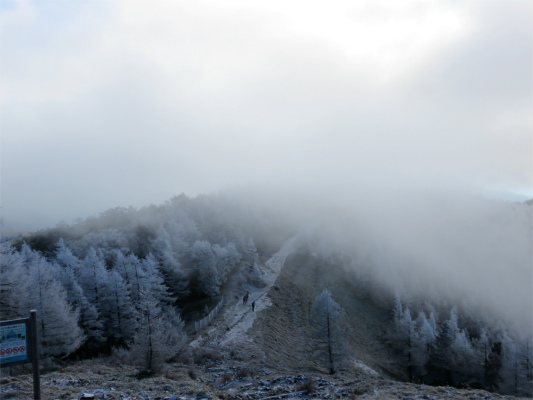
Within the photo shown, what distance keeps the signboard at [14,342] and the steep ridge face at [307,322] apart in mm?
22153

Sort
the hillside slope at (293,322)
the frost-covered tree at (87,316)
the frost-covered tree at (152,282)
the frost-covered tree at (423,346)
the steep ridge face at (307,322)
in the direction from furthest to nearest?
the frost-covered tree at (423,346), the frost-covered tree at (152,282), the steep ridge face at (307,322), the frost-covered tree at (87,316), the hillside slope at (293,322)

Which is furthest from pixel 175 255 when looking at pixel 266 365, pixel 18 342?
pixel 18 342

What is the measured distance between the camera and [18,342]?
1057 cm

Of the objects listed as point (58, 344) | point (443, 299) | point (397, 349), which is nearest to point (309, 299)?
point (397, 349)

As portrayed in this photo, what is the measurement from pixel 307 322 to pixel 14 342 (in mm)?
44926

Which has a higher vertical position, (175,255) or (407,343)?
(175,255)

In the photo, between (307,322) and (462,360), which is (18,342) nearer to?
Result: (307,322)

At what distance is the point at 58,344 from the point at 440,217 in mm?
131929

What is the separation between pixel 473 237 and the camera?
114 m

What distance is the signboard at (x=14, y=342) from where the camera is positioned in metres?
10.4

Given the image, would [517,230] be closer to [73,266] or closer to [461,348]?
[461,348]

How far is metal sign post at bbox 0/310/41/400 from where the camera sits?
34.0 ft

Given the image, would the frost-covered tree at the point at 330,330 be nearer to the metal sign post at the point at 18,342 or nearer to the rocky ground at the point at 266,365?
the rocky ground at the point at 266,365

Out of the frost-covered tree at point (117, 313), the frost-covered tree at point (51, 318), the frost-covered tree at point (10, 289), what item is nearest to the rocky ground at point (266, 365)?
the frost-covered tree at point (51, 318)
